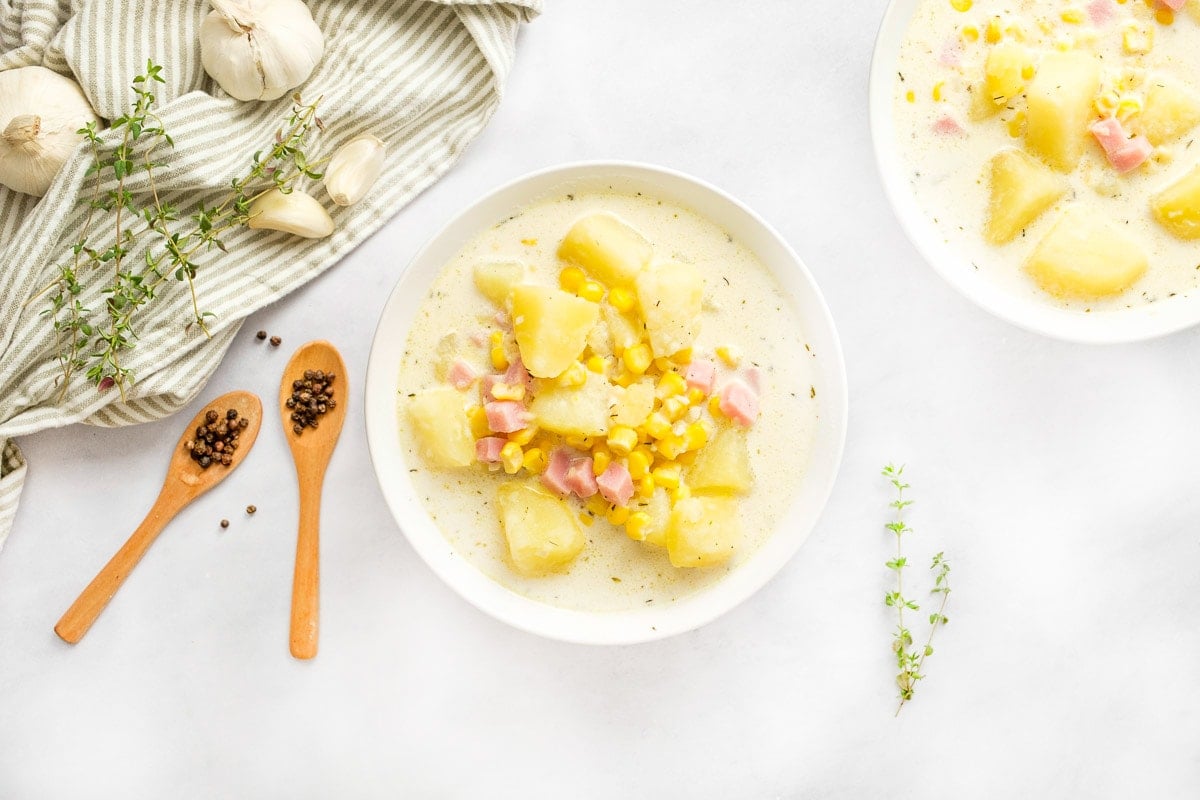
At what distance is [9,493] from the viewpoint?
8.68 ft

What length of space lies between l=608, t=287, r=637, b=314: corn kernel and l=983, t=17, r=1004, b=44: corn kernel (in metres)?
1.17

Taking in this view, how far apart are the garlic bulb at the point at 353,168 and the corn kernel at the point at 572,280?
2.23 ft

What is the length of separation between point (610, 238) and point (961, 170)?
0.97m

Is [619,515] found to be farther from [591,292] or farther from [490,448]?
[591,292]

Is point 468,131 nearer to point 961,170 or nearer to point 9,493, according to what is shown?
point 961,170

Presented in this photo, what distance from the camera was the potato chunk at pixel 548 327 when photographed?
221 centimetres

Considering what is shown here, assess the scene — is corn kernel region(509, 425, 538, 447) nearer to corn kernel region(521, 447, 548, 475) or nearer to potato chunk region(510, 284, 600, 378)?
corn kernel region(521, 447, 548, 475)

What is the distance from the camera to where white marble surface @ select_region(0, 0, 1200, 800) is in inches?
107

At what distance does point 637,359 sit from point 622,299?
158 millimetres

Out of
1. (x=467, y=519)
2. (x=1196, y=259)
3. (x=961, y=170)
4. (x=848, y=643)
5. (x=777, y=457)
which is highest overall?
(x=1196, y=259)

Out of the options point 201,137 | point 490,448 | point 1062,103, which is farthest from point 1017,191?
point 201,137

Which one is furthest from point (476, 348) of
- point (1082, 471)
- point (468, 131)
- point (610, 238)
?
point (1082, 471)

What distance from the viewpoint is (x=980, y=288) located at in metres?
2.49

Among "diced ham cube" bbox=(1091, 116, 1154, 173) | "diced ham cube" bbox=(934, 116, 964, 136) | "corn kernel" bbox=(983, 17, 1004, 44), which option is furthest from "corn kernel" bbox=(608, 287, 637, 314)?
"diced ham cube" bbox=(1091, 116, 1154, 173)
